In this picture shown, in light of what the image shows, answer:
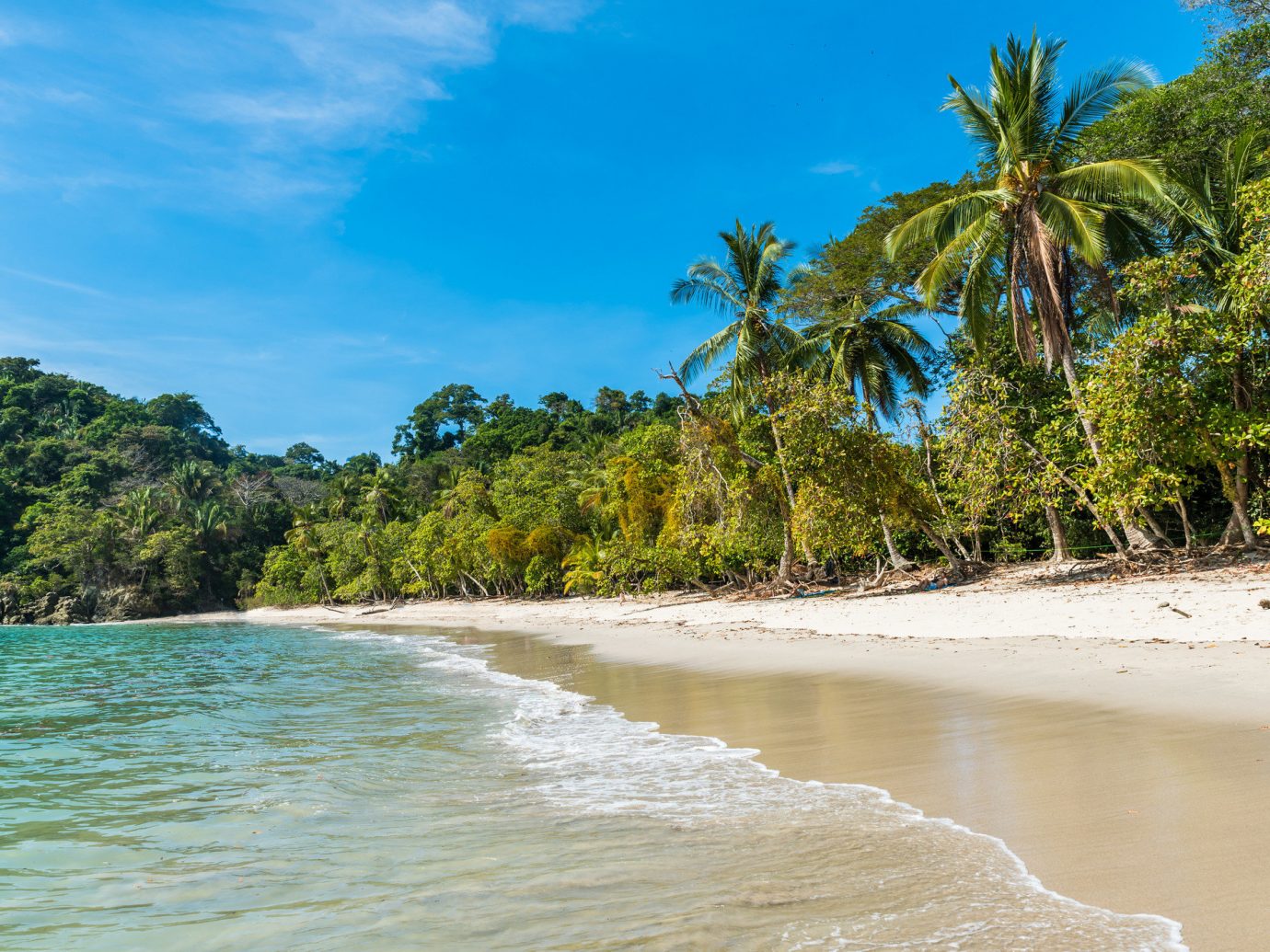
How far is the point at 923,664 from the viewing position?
8.48m

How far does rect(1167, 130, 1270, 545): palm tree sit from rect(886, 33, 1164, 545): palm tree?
3.22ft

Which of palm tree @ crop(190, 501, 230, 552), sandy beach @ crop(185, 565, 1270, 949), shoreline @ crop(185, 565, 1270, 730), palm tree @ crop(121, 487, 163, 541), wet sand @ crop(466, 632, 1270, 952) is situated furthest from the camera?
palm tree @ crop(190, 501, 230, 552)

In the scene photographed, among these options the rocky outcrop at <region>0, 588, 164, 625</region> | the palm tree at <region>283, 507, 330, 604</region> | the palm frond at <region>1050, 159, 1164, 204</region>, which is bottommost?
the rocky outcrop at <region>0, 588, 164, 625</region>

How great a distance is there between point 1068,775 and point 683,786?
2.24 meters

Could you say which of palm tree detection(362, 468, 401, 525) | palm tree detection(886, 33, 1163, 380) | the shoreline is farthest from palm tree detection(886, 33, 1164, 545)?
palm tree detection(362, 468, 401, 525)

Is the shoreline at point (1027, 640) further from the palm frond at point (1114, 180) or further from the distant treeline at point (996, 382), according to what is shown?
the palm frond at point (1114, 180)

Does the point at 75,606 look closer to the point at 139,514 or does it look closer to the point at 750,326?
the point at 139,514

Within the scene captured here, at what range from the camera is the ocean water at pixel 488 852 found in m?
2.75

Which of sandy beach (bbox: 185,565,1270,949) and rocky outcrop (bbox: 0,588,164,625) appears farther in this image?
rocky outcrop (bbox: 0,588,164,625)

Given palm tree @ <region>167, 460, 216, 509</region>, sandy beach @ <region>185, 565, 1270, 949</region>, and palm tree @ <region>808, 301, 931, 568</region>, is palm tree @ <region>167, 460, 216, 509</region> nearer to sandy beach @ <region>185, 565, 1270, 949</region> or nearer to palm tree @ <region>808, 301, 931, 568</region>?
palm tree @ <region>808, 301, 931, 568</region>

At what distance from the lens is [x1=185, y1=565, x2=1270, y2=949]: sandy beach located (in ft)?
9.82

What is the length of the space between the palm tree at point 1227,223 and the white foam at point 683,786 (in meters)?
12.4

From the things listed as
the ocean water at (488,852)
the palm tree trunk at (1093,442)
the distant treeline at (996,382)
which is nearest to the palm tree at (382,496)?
the distant treeline at (996,382)

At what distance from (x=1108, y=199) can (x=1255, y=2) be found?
4247 millimetres
